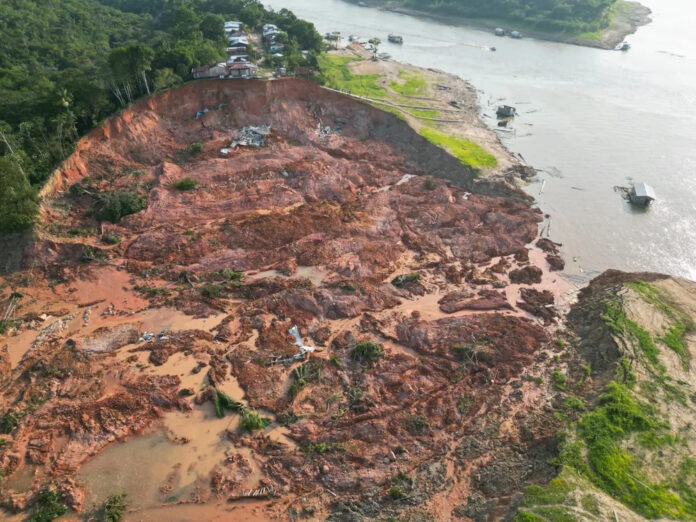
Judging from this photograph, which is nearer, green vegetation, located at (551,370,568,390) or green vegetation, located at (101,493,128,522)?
green vegetation, located at (101,493,128,522)

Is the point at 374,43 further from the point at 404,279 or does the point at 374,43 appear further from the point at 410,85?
the point at 404,279

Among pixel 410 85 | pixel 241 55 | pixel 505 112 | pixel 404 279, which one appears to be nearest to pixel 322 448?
pixel 404 279

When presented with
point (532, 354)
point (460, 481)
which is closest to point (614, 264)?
point (532, 354)

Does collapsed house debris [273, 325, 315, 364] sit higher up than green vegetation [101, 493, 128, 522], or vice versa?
collapsed house debris [273, 325, 315, 364]

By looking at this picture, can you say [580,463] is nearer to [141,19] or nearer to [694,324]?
[694,324]

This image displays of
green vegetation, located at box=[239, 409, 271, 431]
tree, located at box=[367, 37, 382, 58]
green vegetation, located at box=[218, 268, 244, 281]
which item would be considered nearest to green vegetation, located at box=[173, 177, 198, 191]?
green vegetation, located at box=[218, 268, 244, 281]

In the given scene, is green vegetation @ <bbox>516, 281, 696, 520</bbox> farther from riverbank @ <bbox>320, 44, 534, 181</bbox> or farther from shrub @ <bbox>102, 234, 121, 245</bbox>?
shrub @ <bbox>102, 234, 121, 245</bbox>
